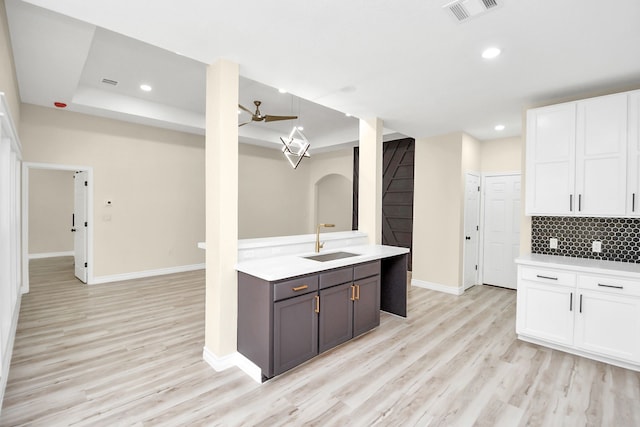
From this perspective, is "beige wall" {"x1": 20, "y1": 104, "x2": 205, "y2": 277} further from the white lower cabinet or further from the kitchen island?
the white lower cabinet

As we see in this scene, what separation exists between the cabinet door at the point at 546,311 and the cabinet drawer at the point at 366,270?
4.96ft

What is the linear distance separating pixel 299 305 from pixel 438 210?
360 centimetres

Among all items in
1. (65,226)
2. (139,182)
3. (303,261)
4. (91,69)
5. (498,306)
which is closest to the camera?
(303,261)

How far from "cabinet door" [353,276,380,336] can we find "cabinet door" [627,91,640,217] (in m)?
2.48

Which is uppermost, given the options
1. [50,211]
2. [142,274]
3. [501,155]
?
[501,155]

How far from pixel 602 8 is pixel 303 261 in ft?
9.20

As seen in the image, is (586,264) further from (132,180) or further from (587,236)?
(132,180)

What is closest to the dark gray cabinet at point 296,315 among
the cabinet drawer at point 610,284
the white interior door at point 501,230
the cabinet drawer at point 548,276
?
the cabinet drawer at point 548,276

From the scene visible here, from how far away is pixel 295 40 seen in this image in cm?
236

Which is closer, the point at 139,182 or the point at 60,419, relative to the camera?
the point at 60,419

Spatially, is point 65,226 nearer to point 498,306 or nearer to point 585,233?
point 498,306

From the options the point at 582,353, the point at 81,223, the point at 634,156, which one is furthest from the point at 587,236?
the point at 81,223

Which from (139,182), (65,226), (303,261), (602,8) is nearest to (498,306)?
(303,261)

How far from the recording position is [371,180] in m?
4.28
